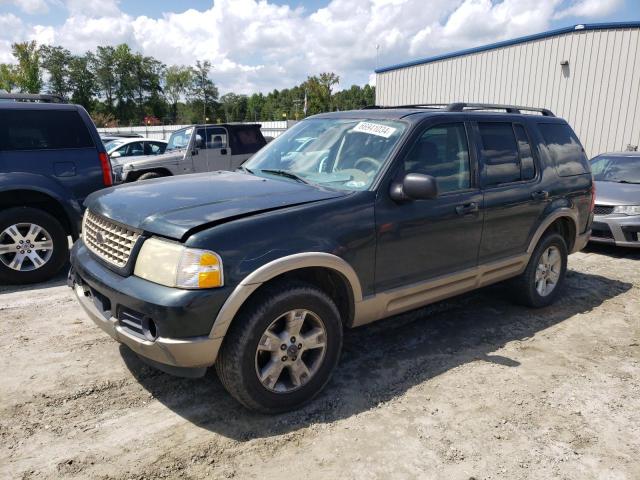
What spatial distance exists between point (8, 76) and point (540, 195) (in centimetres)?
7302

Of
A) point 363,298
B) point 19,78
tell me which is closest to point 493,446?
point 363,298

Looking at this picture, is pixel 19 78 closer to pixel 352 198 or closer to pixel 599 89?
pixel 599 89

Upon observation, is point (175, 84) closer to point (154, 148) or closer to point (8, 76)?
point (8, 76)

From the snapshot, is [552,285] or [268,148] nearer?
[268,148]

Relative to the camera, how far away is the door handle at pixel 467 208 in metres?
3.84

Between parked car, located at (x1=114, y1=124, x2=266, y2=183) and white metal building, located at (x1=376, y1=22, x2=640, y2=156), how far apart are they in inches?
331

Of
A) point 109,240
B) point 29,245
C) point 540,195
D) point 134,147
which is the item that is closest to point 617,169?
point 540,195

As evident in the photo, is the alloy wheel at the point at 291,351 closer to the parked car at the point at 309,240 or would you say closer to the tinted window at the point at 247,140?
the parked car at the point at 309,240

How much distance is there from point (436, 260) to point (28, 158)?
15.0 ft

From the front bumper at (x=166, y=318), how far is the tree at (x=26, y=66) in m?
71.4

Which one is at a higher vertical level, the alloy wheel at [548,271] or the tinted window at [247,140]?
the tinted window at [247,140]

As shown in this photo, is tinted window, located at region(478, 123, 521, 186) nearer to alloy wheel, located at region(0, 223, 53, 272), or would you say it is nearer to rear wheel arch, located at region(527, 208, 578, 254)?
rear wheel arch, located at region(527, 208, 578, 254)

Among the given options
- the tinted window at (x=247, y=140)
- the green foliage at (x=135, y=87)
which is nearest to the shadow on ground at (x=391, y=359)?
the tinted window at (x=247, y=140)

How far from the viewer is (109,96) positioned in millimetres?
76625
